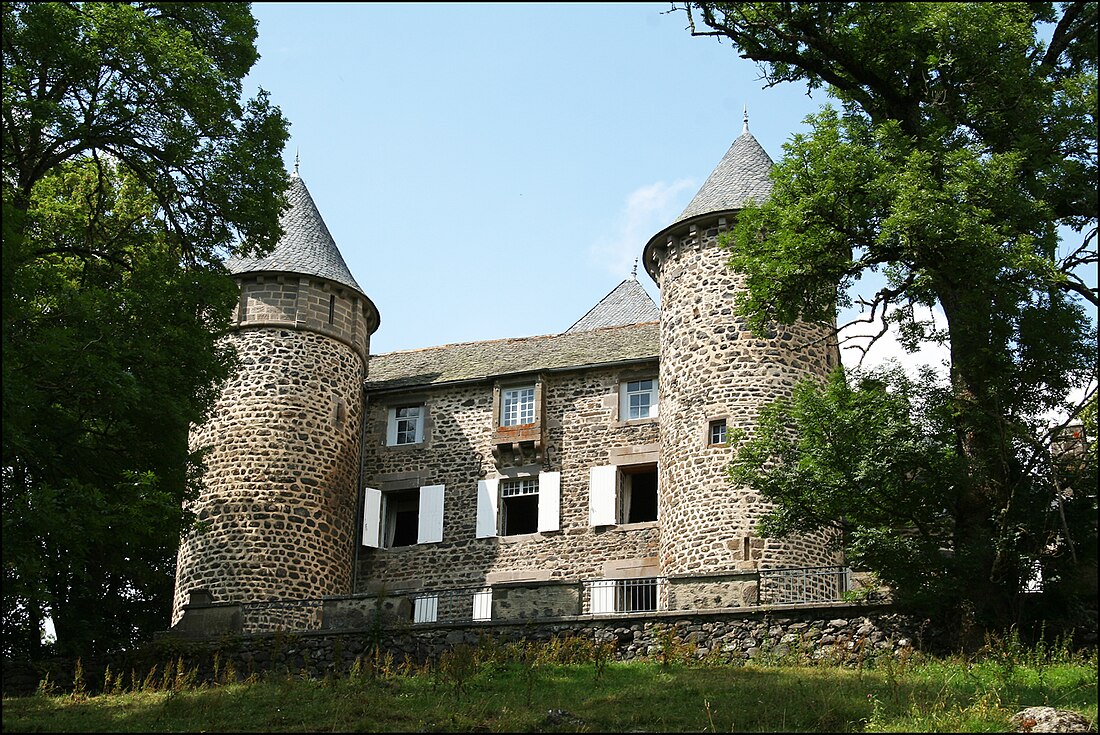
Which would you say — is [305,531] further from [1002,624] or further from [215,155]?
[1002,624]

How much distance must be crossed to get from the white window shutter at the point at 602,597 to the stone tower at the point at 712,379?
44.5 inches

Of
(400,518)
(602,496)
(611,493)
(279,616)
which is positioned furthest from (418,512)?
(279,616)

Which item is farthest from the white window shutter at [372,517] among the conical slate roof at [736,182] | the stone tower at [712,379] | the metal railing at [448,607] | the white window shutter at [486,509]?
the conical slate roof at [736,182]

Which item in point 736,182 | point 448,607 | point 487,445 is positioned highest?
point 736,182

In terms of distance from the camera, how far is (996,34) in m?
20.3

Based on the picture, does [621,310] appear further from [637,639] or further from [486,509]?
Result: [637,639]

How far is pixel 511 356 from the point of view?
31156mm

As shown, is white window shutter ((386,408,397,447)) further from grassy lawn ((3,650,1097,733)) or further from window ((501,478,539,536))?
grassy lawn ((3,650,1097,733))

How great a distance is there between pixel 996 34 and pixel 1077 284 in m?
3.70

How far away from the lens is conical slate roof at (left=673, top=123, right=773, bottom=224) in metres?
27.1

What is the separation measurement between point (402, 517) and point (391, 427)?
1.96 metres

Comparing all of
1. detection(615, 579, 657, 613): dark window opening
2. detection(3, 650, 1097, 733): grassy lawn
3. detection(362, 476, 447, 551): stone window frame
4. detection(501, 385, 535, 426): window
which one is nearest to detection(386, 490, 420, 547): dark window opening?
detection(362, 476, 447, 551): stone window frame

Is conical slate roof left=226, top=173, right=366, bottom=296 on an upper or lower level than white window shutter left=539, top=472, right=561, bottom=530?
upper

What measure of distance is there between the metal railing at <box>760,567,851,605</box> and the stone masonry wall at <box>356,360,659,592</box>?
4054mm
